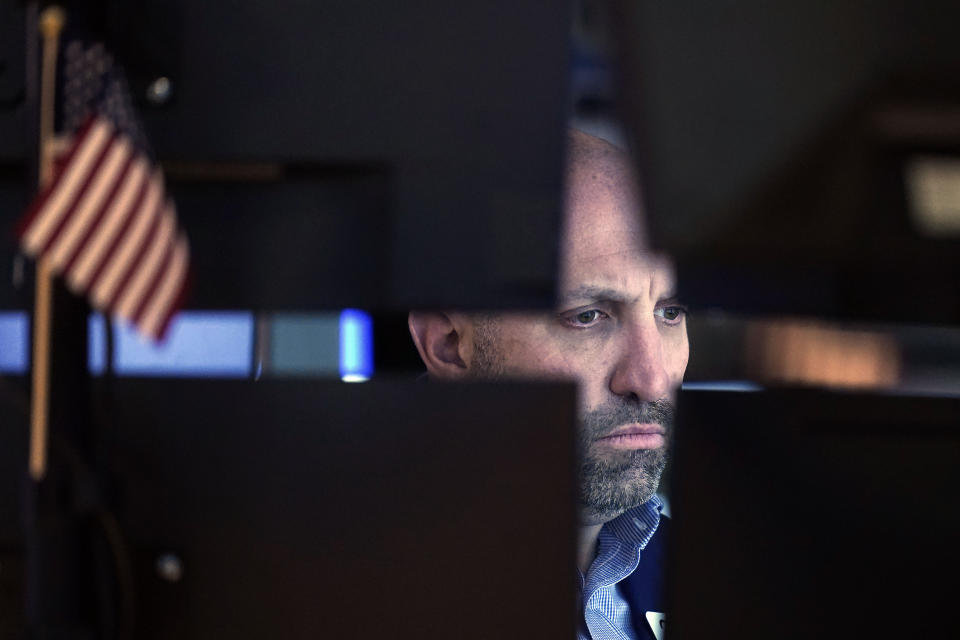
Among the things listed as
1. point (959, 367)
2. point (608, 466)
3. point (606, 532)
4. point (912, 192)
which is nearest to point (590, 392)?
point (608, 466)

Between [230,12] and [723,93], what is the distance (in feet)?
1.18

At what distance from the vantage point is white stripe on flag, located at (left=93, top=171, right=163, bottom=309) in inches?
24.0

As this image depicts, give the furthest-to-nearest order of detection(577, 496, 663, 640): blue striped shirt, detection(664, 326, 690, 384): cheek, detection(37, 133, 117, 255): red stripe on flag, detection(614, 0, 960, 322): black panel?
1. detection(664, 326, 690, 384): cheek
2. detection(577, 496, 663, 640): blue striped shirt
3. detection(37, 133, 117, 255): red stripe on flag
4. detection(614, 0, 960, 322): black panel

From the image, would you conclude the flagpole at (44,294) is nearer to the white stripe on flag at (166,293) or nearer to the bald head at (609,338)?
the white stripe on flag at (166,293)

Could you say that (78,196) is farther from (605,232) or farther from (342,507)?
(605,232)

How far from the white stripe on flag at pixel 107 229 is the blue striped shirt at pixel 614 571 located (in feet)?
3.31

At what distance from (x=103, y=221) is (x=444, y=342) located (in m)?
1.24

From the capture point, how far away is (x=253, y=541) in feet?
2.19

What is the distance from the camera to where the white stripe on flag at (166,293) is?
0.62m

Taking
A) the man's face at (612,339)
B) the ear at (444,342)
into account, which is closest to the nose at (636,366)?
the man's face at (612,339)

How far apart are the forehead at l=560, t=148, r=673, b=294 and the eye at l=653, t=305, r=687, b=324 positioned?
10 centimetres

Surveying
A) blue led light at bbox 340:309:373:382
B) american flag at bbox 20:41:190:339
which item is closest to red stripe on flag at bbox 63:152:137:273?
american flag at bbox 20:41:190:339

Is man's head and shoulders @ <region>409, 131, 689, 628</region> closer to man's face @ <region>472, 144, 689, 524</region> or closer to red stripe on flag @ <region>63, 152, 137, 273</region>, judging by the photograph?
man's face @ <region>472, 144, 689, 524</region>

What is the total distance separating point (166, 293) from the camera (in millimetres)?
630
